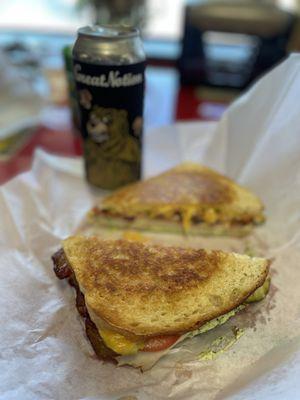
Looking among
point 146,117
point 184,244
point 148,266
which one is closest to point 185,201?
point 184,244

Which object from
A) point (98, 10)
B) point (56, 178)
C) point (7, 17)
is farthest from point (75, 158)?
point (7, 17)

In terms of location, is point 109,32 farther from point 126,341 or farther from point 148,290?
point 126,341

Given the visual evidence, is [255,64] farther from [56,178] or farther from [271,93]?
[56,178]

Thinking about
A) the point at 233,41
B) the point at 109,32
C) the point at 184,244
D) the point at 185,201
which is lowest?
the point at 184,244

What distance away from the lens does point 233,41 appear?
2.15 meters

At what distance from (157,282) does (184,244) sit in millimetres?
352

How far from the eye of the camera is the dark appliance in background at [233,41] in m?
1.98

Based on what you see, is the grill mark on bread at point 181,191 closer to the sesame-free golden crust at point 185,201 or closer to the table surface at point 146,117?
the sesame-free golden crust at point 185,201

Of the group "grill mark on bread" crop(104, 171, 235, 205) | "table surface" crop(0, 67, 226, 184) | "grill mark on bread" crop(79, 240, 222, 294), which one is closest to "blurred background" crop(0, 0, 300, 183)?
"table surface" crop(0, 67, 226, 184)

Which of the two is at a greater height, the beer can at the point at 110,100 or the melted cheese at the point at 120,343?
the beer can at the point at 110,100

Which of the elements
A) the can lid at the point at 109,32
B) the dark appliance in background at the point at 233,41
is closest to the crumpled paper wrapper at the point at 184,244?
the can lid at the point at 109,32

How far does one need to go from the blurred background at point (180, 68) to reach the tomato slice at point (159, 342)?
3.45ft

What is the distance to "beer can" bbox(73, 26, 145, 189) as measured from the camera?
1.14 m

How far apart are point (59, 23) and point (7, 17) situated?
477 mm
